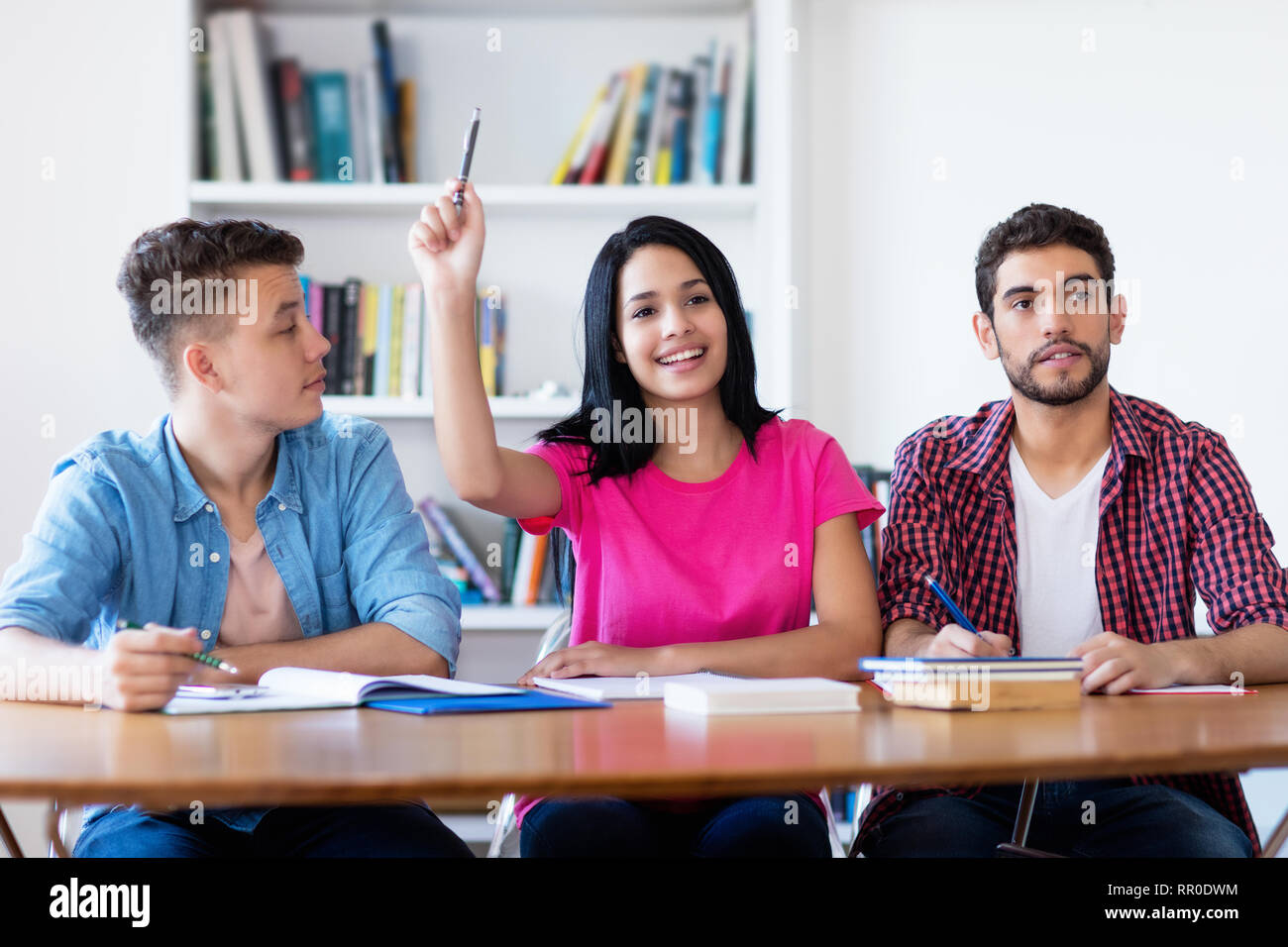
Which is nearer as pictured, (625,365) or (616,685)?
(616,685)

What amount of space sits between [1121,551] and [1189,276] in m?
1.52

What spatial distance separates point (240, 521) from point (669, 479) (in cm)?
61

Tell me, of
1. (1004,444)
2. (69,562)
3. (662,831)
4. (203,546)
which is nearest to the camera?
(662,831)

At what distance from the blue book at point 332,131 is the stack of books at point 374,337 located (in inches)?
11.2

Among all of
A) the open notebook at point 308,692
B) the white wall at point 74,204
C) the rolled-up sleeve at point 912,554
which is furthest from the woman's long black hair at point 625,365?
the white wall at point 74,204

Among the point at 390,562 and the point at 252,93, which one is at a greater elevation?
the point at 252,93

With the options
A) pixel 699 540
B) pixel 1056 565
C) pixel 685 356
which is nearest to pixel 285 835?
pixel 699 540

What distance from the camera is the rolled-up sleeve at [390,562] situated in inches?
60.4

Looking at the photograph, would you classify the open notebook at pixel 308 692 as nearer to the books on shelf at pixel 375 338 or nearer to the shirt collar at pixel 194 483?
the shirt collar at pixel 194 483

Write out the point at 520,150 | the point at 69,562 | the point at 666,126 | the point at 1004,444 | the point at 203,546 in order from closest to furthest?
1. the point at 69,562
2. the point at 203,546
3. the point at 1004,444
4. the point at 666,126
5. the point at 520,150

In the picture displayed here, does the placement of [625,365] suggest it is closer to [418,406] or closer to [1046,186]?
[418,406]

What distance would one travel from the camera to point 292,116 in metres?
2.91
